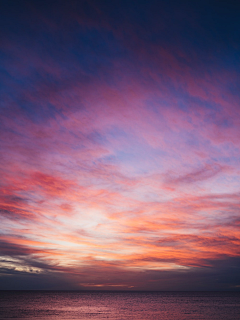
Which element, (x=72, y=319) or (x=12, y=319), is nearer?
(x=12, y=319)

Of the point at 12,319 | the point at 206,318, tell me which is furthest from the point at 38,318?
the point at 206,318

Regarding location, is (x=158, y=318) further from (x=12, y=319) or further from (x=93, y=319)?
(x=12, y=319)

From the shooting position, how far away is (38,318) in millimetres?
55625

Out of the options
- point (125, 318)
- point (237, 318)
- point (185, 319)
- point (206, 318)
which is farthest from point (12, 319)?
point (237, 318)

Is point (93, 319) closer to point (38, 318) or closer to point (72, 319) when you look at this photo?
point (72, 319)

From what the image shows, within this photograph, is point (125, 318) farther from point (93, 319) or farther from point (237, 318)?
point (237, 318)

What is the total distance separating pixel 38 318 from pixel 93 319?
1206 cm

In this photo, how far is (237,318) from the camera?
5734cm

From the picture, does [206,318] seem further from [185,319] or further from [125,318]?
[125,318]

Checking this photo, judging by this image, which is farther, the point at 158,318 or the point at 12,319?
the point at 158,318

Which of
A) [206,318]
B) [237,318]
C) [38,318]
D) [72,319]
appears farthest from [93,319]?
[237,318]

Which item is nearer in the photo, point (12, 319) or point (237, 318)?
point (12, 319)

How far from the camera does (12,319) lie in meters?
52.4

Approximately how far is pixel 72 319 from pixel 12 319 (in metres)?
12.5
